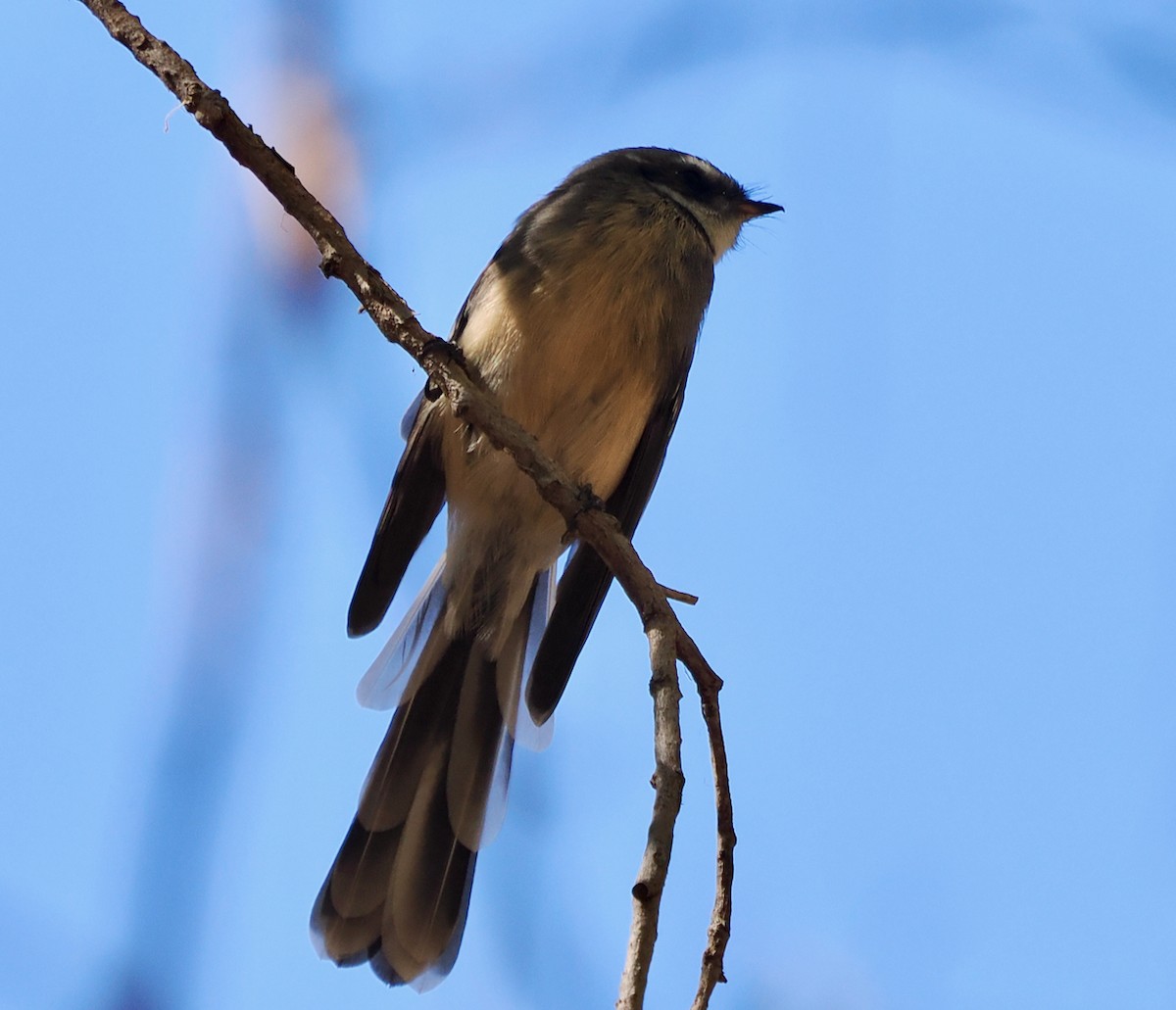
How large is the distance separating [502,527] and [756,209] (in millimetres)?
1645

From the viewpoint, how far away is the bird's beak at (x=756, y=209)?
15.3ft

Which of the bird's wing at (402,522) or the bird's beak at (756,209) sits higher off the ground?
the bird's beak at (756,209)

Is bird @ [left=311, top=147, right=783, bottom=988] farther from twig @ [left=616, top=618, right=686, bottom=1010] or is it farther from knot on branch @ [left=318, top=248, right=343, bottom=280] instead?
twig @ [left=616, top=618, right=686, bottom=1010]

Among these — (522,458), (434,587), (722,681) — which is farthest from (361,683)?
(722,681)

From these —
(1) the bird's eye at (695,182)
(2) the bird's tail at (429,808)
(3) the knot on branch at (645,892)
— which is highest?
(1) the bird's eye at (695,182)

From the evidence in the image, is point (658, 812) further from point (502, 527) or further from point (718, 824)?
point (502, 527)

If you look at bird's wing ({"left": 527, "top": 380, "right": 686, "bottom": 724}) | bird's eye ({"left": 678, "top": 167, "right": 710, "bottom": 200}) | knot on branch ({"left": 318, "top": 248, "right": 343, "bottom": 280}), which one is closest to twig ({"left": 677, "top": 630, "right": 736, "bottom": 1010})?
knot on branch ({"left": 318, "top": 248, "right": 343, "bottom": 280})

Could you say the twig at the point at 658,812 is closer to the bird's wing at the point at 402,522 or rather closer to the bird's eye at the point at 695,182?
the bird's wing at the point at 402,522

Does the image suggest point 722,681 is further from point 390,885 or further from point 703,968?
point 390,885

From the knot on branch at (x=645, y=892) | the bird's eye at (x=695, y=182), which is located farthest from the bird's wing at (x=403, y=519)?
the knot on branch at (x=645, y=892)

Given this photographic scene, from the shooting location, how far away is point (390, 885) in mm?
3279

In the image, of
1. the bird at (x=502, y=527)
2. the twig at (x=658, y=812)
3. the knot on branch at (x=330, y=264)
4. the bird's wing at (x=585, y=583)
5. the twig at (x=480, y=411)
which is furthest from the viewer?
the bird's wing at (x=585, y=583)

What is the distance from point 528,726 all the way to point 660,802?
1.68 meters

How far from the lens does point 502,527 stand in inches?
151
